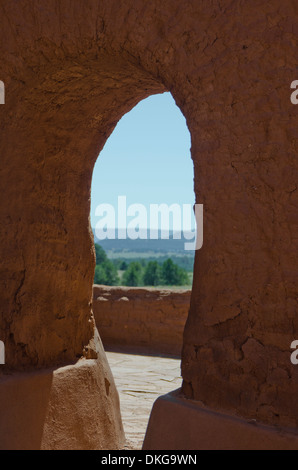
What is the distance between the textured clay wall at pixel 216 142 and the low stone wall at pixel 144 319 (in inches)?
199

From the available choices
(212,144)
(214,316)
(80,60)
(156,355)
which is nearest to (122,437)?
(214,316)

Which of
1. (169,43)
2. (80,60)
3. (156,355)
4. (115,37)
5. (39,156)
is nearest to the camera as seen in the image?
(169,43)

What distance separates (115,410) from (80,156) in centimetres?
184

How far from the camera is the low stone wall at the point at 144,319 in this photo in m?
7.84

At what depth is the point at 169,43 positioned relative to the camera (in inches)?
88.2

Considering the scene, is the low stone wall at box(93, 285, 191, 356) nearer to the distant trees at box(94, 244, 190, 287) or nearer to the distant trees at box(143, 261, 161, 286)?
the distant trees at box(94, 244, 190, 287)

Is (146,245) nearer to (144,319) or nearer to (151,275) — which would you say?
(151,275)

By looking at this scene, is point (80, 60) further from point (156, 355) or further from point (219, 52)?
point (156, 355)

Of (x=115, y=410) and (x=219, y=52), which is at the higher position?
(x=219, y=52)

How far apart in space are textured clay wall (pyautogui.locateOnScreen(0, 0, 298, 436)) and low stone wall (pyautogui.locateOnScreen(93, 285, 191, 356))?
5.05 metres

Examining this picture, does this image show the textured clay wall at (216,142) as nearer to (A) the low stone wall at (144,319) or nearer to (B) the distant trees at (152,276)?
(A) the low stone wall at (144,319)

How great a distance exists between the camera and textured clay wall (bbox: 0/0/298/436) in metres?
1.92

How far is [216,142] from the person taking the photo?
82.3 inches

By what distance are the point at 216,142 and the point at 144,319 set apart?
6.20 meters
